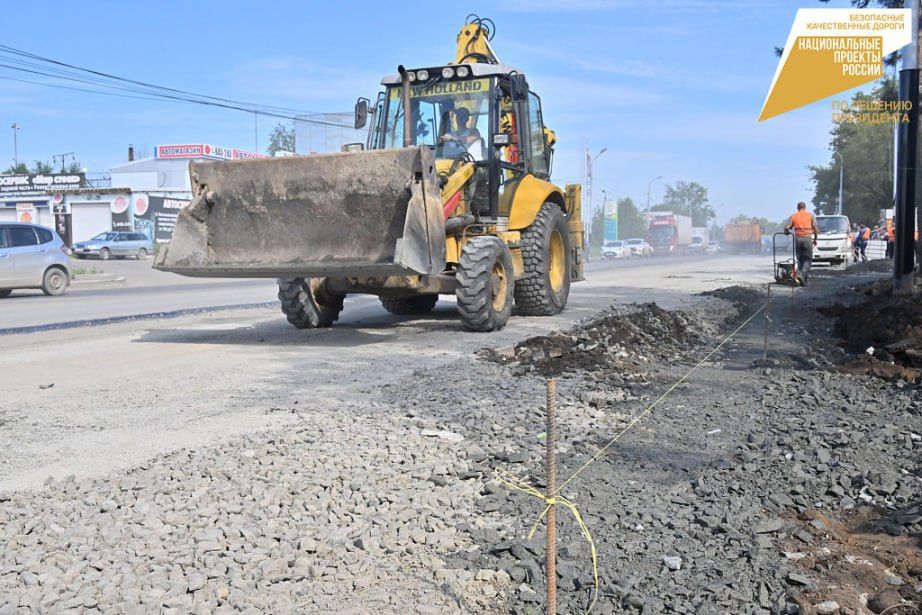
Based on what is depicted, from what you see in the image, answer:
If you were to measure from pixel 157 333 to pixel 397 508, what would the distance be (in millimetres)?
7829

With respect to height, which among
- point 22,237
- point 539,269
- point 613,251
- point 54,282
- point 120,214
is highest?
point 120,214

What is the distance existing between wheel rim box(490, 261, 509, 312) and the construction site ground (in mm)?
2145

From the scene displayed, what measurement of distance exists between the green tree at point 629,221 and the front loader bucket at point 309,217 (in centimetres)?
12378

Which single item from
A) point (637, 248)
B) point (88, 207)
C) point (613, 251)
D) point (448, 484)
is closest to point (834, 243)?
point (448, 484)

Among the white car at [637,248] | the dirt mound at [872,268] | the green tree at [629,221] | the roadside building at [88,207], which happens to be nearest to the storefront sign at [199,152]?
the roadside building at [88,207]

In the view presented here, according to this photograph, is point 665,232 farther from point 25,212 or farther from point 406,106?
point 406,106

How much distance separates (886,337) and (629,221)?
128 m

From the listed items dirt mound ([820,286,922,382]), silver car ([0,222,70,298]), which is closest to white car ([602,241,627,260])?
silver car ([0,222,70,298])

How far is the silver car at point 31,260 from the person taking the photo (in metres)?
18.7

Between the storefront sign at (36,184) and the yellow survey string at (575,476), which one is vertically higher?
the storefront sign at (36,184)

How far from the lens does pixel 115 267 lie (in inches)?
1411

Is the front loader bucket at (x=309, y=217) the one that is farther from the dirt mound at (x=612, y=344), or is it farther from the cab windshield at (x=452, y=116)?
the cab windshield at (x=452, y=116)

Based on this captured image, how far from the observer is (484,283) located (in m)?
9.82

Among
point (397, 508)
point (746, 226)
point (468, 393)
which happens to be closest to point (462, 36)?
point (468, 393)
